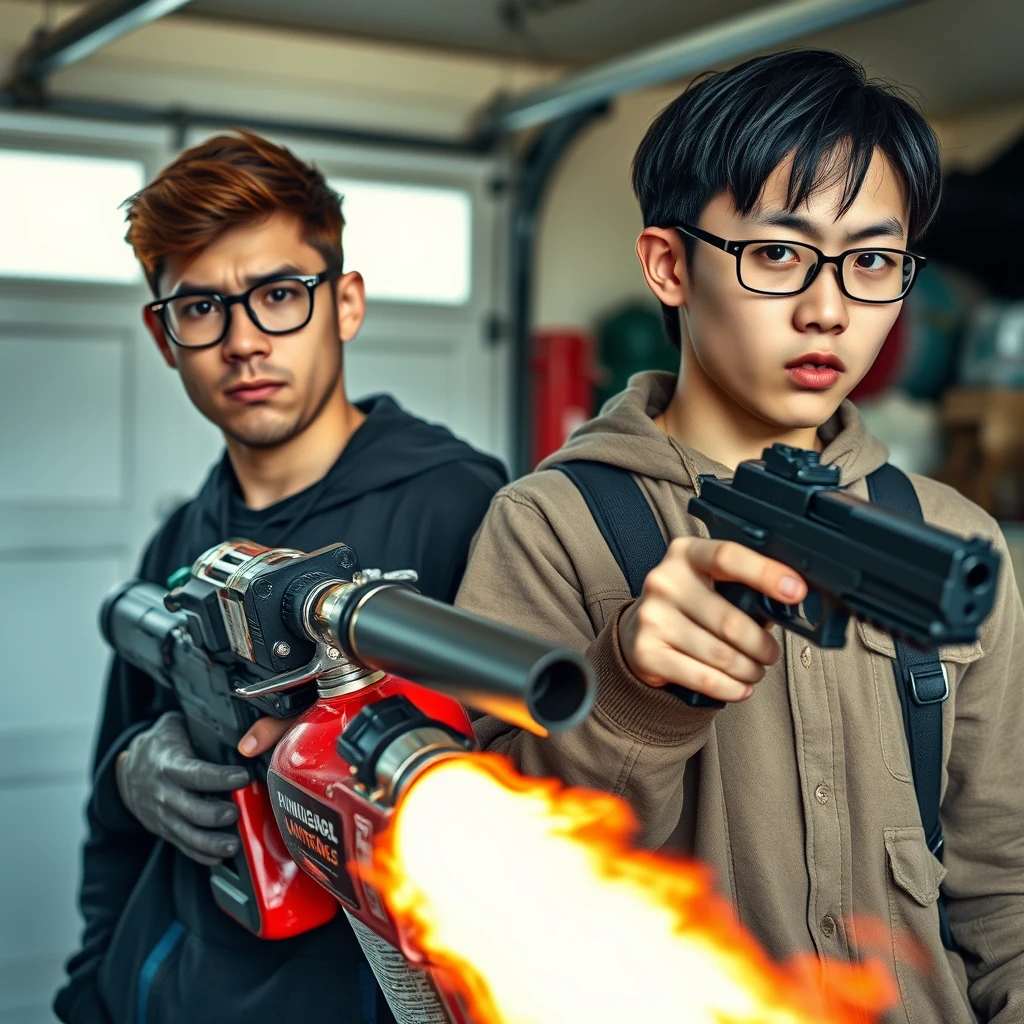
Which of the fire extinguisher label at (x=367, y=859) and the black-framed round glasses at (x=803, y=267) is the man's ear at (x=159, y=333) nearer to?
the black-framed round glasses at (x=803, y=267)

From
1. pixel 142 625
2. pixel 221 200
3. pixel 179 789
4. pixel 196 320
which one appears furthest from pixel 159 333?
pixel 179 789

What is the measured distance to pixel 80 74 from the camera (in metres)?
3.55

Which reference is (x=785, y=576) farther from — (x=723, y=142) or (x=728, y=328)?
(x=723, y=142)

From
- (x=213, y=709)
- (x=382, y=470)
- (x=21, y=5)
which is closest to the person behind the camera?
(x=213, y=709)

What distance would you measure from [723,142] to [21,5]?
3104mm

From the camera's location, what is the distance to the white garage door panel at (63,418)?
3443 mm

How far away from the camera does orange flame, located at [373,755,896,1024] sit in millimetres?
726

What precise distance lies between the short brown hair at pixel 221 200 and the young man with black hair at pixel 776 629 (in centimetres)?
54

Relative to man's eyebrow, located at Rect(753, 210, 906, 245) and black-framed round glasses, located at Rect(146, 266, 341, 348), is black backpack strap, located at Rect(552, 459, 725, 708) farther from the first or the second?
black-framed round glasses, located at Rect(146, 266, 341, 348)

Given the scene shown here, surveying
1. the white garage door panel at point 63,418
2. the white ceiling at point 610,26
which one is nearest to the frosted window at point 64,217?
the white garage door panel at point 63,418

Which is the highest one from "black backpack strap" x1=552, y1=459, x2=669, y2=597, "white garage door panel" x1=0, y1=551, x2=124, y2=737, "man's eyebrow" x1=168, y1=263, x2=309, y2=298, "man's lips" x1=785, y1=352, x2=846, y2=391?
"man's eyebrow" x1=168, y1=263, x2=309, y2=298

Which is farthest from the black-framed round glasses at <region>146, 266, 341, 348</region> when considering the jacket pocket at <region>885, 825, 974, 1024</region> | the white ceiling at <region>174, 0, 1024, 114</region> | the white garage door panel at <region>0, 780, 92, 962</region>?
the white garage door panel at <region>0, 780, 92, 962</region>

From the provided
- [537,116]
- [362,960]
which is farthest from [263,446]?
[537,116]

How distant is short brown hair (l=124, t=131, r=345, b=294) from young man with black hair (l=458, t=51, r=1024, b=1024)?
54 cm
